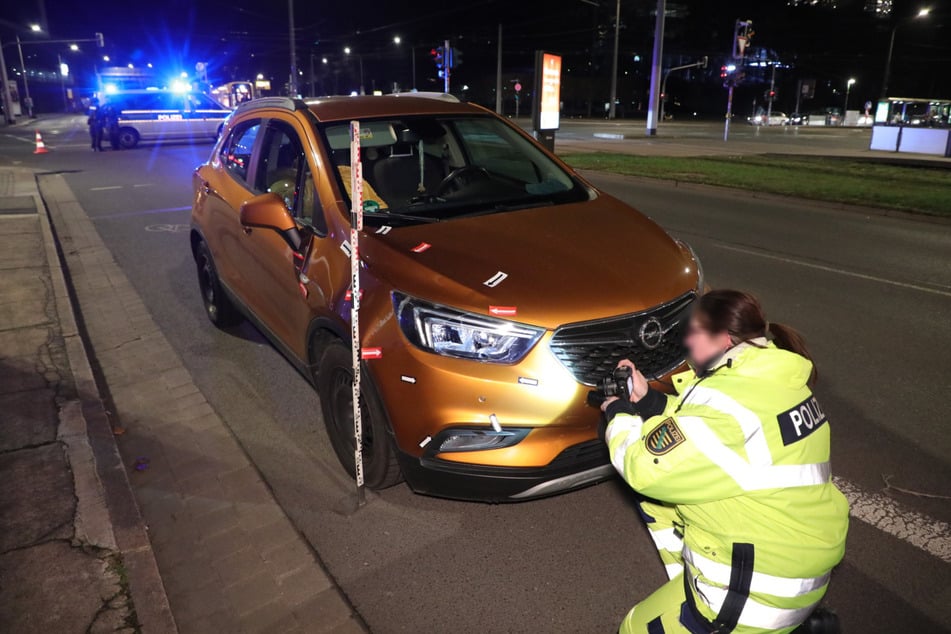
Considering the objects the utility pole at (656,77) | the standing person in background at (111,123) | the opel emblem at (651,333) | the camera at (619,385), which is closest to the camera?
the camera at (619,385)

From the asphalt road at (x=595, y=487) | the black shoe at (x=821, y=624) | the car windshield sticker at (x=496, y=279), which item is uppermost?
the car windshield sticker at (x=496, y=279)

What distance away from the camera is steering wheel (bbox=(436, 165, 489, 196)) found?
172 inches

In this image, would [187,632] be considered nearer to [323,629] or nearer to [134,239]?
[323,629]

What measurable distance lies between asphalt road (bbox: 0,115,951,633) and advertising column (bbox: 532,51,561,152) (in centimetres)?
1303

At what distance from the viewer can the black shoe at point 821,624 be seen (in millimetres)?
1967

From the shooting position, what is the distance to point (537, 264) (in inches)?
127

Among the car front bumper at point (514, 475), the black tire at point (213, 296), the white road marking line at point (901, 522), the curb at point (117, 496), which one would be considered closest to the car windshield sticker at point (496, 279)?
the car front bumper at point (514, 475)

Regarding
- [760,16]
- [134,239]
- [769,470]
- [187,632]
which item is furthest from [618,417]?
[760,16]

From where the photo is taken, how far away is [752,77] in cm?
10294

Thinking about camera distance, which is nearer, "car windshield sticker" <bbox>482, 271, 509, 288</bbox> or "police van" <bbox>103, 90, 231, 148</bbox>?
"car windshield sticker" <bbox>482, 271, 509, 288</bbox>

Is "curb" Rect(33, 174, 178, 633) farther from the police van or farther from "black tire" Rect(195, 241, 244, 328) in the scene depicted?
the police van

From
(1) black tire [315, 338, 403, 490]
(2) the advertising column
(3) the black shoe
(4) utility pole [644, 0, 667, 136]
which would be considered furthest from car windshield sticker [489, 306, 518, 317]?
(4) utility pole [644, 0, 667, 136]

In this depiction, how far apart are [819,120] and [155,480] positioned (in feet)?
237

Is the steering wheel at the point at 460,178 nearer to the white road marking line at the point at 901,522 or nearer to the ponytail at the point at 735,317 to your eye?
the ponytail at the point at 735,317
